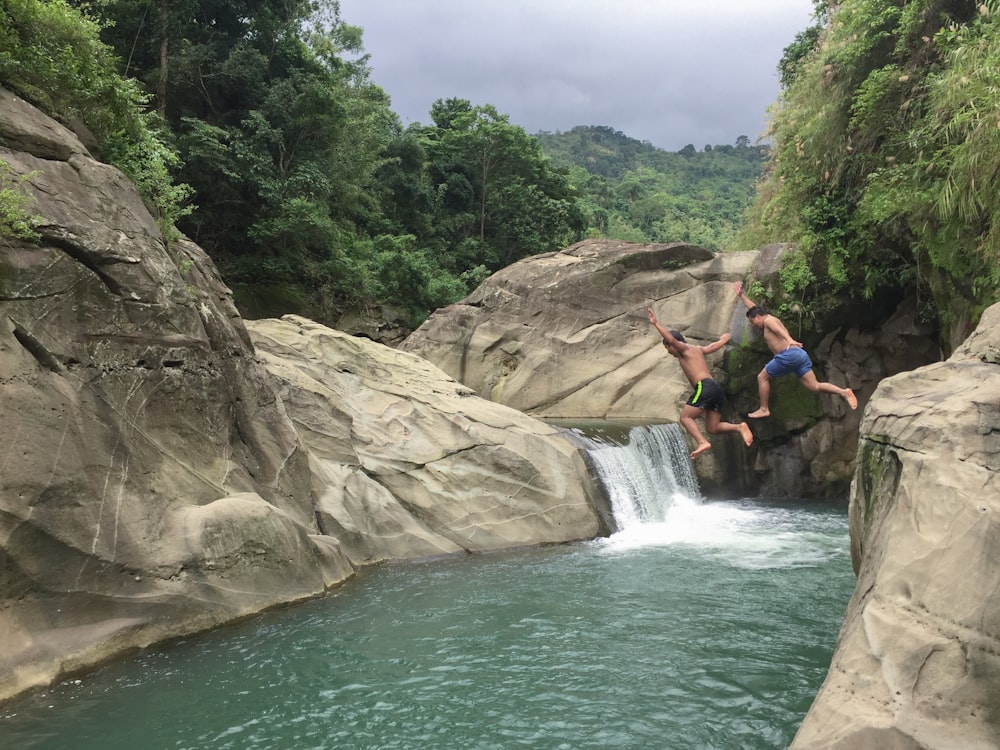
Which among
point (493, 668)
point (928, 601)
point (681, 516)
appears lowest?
point (493, 668)

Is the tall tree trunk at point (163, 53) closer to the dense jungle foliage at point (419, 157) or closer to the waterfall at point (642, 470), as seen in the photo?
the dense jungle foliage at point (419, 157)

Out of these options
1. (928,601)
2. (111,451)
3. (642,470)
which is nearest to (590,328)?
Result: (642,470)

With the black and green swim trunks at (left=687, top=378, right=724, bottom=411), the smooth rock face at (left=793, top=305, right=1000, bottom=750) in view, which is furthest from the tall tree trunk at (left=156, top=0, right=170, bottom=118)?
the smooth rock face at (left=793, top=305, right=1000, bottom=750)

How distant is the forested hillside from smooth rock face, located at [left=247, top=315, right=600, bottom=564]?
66.2 ft

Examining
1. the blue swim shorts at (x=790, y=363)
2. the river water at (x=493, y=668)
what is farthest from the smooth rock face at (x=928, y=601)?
the blue swim shorts at (x=790, y=363)

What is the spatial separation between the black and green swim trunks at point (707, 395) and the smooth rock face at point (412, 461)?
11.5 feet

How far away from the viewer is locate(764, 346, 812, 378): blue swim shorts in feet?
24.6

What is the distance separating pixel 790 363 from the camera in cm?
749

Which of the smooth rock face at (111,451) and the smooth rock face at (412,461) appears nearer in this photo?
the smooth rock face at (111,451)

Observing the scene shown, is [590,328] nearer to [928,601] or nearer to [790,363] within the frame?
[790,363]

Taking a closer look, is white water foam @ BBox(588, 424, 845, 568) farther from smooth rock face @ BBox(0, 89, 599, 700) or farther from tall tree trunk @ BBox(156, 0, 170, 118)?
tall tree trunk @ BBox(156, 0, 170, 118)

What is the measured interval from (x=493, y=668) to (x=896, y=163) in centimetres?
1142

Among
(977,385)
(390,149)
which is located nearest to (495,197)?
(390,149)

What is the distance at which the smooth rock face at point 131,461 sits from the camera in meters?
5.79
